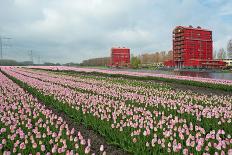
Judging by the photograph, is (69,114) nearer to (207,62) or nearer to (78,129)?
(78,129)

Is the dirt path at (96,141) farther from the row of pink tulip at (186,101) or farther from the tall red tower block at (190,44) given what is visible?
the tall red tower block at (190,44)

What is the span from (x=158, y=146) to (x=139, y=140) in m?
0.44

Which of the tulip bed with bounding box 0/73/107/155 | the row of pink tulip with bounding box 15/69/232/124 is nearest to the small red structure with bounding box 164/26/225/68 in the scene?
the row of pink tulip with bounding box 15/69/232/124

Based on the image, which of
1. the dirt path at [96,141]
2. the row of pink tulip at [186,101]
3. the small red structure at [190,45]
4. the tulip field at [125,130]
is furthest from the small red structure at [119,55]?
the dirt path at [96,141]

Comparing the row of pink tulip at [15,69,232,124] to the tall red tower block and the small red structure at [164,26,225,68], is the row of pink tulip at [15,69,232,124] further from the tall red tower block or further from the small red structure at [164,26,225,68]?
the tall red tower block

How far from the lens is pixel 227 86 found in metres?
21.7

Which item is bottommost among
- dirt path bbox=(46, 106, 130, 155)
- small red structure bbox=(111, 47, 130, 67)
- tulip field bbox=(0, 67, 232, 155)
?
dirt path bbox=(46, 106, 130, 155)

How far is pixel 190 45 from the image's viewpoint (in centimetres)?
9469

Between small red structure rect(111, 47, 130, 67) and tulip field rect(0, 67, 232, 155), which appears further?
small red structure rect(111, 47, 130, 67)

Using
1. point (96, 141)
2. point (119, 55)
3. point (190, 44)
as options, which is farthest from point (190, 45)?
point (96, 141)

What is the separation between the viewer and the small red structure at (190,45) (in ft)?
307

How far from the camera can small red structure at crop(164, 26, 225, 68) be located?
93625 mm

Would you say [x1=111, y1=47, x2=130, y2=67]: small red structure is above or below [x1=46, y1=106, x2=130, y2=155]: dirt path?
above

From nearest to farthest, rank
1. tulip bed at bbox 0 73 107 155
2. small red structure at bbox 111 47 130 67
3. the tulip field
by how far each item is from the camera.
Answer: tulip bed at bbox 0 73 107 155, the tulip field, small red structure at bbox 111 47 130 67
